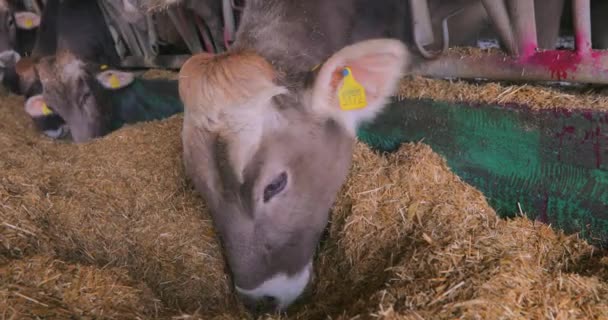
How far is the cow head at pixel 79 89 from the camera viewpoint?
20.2ft

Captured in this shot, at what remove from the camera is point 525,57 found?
2666mm

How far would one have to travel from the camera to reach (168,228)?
2.92 meters

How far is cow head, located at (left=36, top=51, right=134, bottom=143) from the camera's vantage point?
243 inches

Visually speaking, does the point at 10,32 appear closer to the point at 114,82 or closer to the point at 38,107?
the point at 38,107

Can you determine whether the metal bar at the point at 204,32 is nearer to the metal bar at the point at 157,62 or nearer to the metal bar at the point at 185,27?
the metal bar at the point at 185,27

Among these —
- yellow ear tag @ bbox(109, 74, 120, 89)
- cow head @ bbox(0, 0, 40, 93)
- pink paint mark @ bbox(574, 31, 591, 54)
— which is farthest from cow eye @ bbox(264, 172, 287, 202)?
cow head @ bbox(0, 0, 40, 93)

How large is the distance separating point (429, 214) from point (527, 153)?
2.20 feet

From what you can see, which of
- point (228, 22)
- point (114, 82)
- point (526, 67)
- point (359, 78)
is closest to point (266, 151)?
point (359, 78)

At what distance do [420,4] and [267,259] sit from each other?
203 centimetres

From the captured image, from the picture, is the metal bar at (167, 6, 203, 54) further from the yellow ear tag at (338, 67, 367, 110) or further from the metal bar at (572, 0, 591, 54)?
the metal bar at (572, 0, 591, 54)

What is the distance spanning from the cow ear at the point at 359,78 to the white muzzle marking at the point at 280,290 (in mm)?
944

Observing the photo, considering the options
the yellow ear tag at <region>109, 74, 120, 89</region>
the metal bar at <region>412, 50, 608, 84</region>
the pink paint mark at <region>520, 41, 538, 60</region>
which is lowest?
the yellow ear tag at <region>109, 74, 120, 89</region>

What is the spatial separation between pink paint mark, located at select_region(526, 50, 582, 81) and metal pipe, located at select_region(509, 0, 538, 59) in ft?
0.22

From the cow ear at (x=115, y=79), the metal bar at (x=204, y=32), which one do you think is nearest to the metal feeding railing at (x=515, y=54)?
the metal bar at (x=204, y=32)
